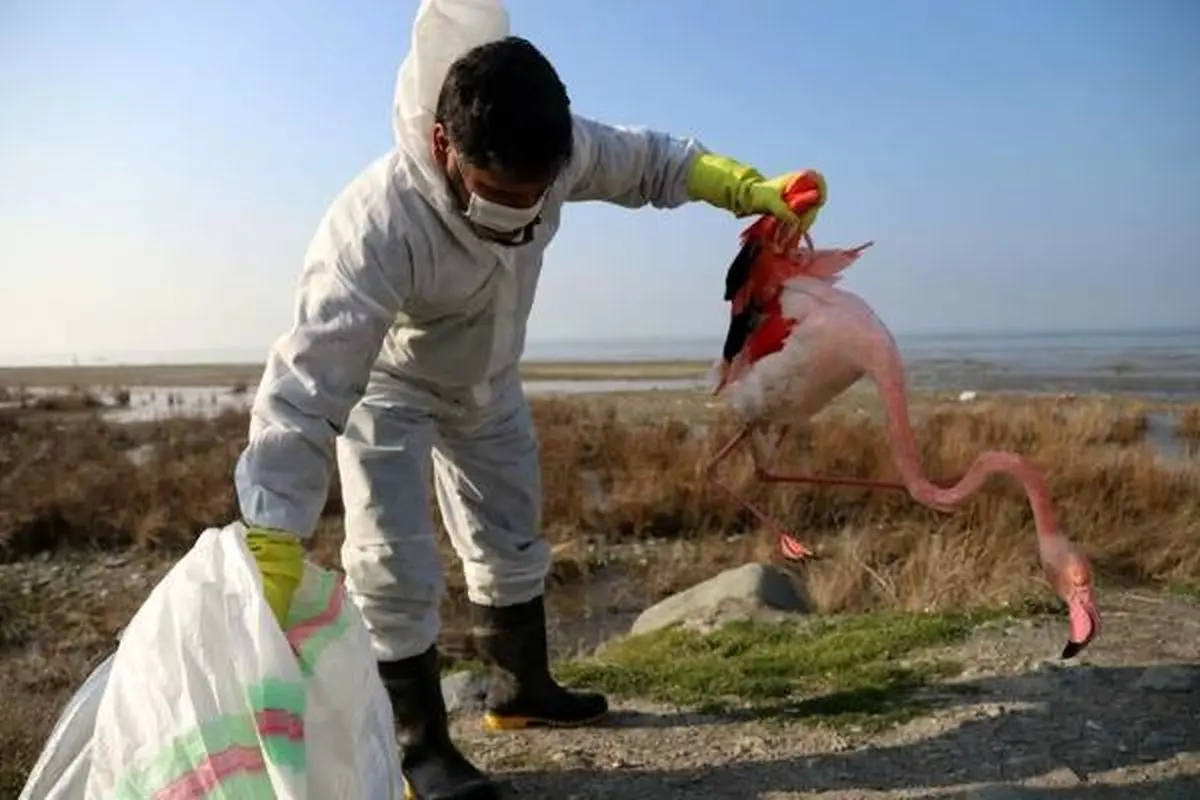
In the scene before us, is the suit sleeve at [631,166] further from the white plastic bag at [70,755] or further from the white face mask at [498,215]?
the white plastic bag at [70,755]

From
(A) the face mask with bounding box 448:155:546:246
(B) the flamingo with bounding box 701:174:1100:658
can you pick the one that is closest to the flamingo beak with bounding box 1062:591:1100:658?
(B) the flamingo with bounding box 701:174:1100:658

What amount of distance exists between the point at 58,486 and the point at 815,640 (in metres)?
8.52

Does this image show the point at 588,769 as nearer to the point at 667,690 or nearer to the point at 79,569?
the point at 667,690

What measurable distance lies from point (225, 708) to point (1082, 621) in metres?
2.09

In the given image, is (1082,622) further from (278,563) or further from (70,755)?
(70,755)

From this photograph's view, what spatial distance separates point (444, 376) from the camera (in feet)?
11.2

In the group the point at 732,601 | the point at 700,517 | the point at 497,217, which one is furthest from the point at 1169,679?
the point at 700,517

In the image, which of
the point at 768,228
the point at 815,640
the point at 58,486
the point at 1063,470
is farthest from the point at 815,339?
the point at 58,486

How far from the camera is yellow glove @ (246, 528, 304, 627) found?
2.35m

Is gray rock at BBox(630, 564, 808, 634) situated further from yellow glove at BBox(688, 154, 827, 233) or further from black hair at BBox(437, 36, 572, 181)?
black hair at BBox(437, 36, 572, 181)

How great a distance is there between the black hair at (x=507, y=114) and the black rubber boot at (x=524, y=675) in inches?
67.3

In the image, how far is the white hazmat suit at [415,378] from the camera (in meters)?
2.74

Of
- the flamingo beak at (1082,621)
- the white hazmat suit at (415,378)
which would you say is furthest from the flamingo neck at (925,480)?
the white hazmat suit at (415,378)

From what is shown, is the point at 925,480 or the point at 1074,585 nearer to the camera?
the point at 1074,585
